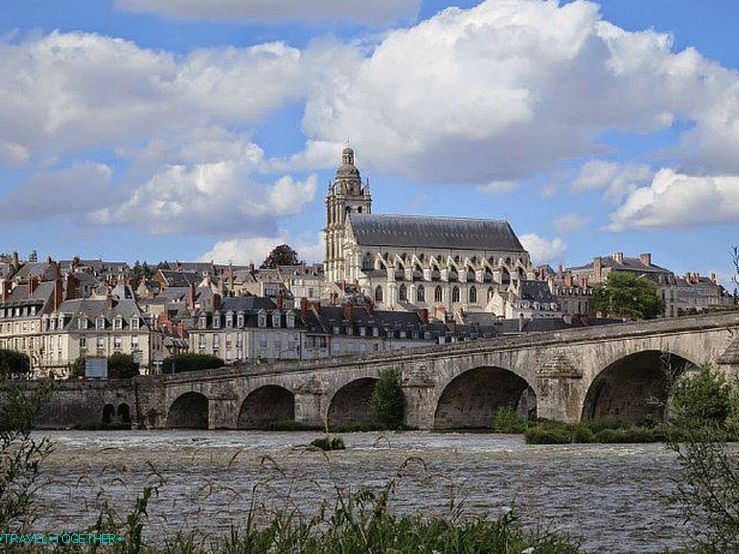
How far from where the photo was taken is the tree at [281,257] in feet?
623

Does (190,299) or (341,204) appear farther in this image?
(341,204)

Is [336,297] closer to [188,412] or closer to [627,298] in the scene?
[627,298]

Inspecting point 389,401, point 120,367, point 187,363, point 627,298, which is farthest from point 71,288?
point 389,401

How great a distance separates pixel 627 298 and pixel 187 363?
2157 inches

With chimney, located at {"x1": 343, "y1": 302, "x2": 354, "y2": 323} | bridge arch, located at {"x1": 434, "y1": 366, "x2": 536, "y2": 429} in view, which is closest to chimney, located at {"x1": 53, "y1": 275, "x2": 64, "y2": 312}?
chimney, located at {"x1": 343, "y1": 302, "x2": 354, "y2": 323}

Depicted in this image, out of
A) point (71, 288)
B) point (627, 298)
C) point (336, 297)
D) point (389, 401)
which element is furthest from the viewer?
point (336, 297)

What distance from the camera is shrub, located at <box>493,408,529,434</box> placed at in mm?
48594

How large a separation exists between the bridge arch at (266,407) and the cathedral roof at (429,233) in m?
98.6

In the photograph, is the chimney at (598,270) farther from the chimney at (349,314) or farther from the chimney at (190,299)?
the chimney at (349,314)

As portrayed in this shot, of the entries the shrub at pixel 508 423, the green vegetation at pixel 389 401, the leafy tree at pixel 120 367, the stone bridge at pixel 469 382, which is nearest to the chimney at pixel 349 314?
the leafy tree at pixel 120 367

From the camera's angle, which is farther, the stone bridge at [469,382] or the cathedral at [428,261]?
the cathedral at [428,261]

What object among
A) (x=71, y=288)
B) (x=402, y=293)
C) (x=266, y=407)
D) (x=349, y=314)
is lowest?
(x=266, y=407)

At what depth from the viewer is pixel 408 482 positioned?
83.8 ft

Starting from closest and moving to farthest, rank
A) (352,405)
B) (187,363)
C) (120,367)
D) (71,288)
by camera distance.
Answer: (352,405) < (120,367) < (187,363) < (71,288)
